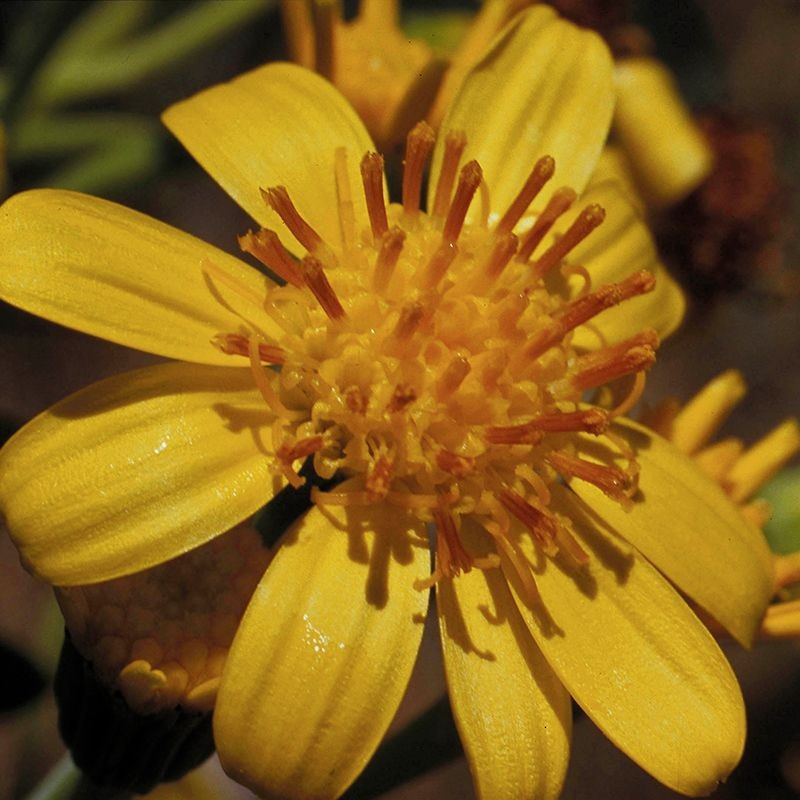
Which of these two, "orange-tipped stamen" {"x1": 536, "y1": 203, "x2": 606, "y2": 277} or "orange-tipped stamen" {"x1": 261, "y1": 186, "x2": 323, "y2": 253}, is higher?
"orange-tipped stamen" {"x1": 536, "y1": 203, "x2": 606, "y2": 277}

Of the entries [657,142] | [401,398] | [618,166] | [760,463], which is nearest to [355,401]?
[401,398]

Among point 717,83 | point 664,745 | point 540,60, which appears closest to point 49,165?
point 540,60

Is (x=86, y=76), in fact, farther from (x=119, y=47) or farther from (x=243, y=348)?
(x=243, y=348)

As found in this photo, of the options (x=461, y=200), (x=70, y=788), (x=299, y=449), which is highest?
(x=461, y=200)

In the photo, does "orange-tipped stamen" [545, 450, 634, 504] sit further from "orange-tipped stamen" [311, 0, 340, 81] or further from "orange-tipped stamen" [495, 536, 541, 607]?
"orange-tipped stamen" [311, 0, 340, 81]

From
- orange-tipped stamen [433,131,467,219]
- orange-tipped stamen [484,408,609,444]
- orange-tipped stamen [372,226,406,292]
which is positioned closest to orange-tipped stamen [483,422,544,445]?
orange-tipped stamen [484,408,609,444]
